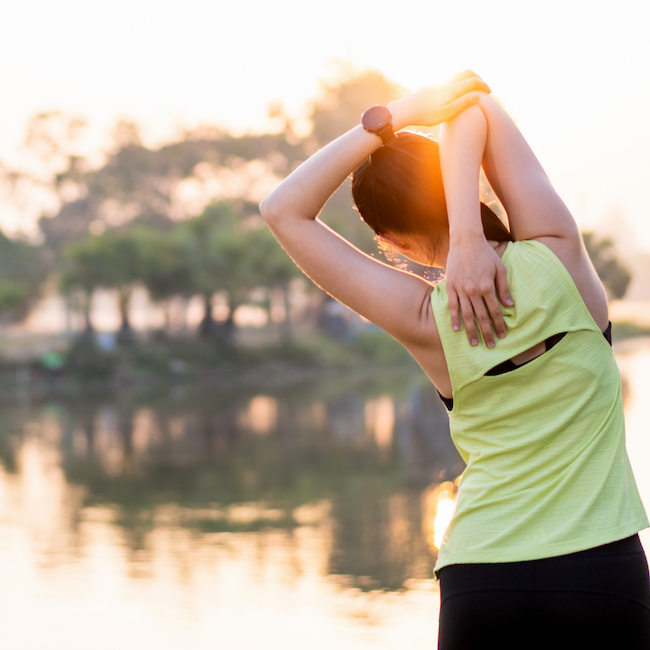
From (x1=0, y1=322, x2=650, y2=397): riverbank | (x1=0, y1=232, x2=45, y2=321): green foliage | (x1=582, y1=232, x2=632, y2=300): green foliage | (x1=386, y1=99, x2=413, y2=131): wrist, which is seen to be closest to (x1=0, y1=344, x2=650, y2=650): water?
(x1=386, y1=99, x2=413, y2=131): wrist

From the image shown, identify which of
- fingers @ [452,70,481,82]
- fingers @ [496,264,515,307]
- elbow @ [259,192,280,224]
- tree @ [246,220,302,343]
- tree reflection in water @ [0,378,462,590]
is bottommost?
tree reflection in water @ [0,378,462,590]

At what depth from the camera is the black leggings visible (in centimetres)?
102

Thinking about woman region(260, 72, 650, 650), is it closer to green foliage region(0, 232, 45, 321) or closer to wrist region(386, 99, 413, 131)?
wrist region(386, 99, 413, 131)

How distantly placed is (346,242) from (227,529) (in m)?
5.63

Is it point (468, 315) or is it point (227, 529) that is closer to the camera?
point (468, 315)

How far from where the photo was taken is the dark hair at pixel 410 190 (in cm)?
115

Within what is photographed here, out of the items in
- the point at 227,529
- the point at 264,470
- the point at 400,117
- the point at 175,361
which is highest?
the point at 400,117

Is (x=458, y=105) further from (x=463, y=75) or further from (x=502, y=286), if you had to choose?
(x=502, y=286)

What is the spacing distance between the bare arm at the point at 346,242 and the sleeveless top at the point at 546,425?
49 millimetres

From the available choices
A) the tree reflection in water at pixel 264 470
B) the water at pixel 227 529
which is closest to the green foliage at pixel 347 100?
the tree reflection in water at pixel 264 470

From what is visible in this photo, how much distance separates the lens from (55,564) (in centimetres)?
551

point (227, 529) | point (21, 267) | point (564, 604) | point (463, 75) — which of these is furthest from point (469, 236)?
point (21, 267)

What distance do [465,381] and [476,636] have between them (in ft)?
0.99

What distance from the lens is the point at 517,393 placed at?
1067 millimetres
